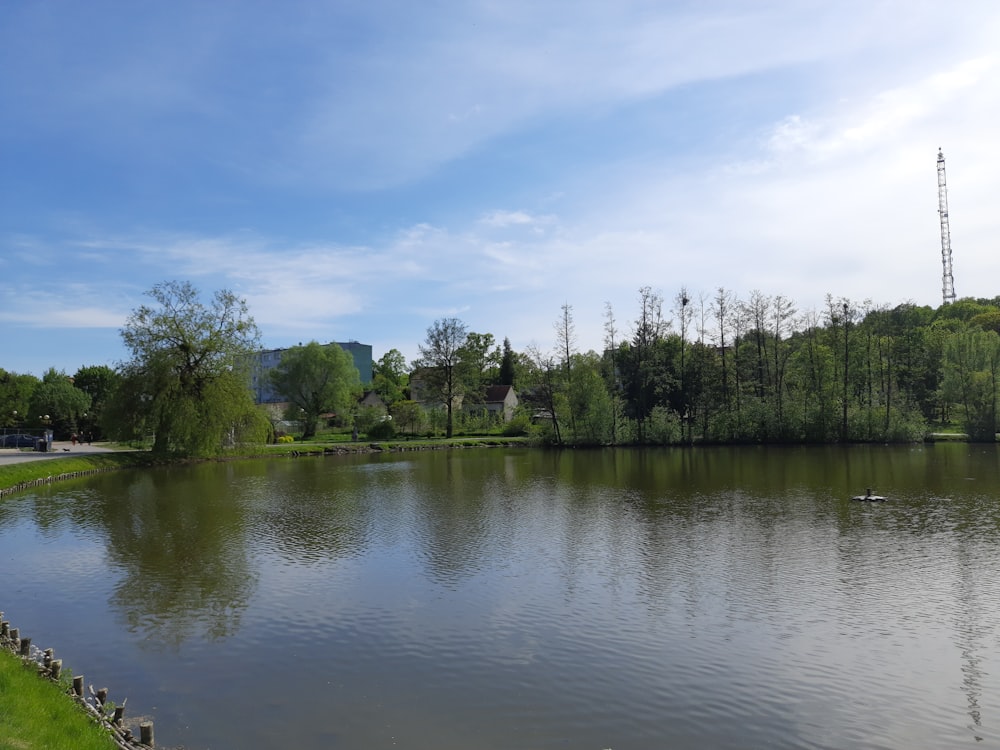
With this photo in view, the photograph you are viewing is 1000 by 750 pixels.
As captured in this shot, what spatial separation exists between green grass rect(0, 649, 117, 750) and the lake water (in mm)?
1108

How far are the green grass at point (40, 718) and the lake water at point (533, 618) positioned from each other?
111cm

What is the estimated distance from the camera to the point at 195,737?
8.61m

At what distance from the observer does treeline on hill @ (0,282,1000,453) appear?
157 ft

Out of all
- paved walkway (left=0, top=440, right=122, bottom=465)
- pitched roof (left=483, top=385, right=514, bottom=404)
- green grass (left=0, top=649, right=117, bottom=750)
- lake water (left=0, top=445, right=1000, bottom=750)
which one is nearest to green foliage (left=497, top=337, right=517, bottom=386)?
pitched roof (left=483, top=385, right=514, bottom=404)

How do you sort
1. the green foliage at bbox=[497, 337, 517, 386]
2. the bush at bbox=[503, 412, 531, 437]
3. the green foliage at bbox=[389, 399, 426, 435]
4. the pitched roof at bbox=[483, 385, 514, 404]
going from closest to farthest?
1. the bush at bbox=[503, 412, 531, 437]
2. the green foliage at bbox=[389, 399, 426, 435]
3. the pitched roof at bbox=[483, 385, 514, 404]
4. the green foliage at bbox=[497, 337, 517, 386]

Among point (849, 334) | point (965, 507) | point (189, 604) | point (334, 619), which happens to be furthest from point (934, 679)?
point (849, 334)

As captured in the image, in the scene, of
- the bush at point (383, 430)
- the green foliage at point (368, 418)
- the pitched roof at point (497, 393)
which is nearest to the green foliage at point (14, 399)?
the green foliage at point (368, 418)

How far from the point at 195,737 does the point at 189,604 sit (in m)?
6.57

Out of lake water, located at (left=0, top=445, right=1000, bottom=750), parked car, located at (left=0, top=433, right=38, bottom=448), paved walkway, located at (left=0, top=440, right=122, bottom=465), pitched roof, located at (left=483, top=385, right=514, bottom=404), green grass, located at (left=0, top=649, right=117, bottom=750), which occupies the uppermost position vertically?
pitched roof, located at (left=483, top=385, right=514, bottom=404)

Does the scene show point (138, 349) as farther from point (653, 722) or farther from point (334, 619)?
point (653, 722)

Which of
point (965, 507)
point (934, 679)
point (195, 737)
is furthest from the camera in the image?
point (965, 507)

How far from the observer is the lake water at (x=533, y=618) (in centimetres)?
898

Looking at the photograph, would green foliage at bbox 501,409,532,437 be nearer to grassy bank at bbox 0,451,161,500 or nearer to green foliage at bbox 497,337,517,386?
green foliage at bbox 497,337,517,386

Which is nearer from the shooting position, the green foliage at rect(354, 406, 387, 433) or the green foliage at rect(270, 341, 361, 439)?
the green foliage at rect(354, 406, 387, 433)
